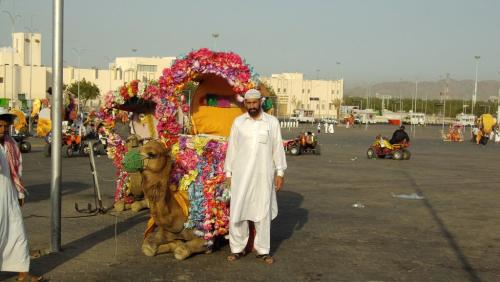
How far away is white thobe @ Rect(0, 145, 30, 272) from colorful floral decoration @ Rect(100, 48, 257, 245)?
7.50 feet

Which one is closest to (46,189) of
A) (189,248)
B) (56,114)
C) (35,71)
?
(56,114)

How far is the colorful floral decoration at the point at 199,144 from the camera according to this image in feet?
27.4

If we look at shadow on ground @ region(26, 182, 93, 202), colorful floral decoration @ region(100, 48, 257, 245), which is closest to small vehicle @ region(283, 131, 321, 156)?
shadow on ground @ region(26, 182, 93, 202)

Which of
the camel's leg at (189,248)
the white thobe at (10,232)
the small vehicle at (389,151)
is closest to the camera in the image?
the white thobe at (10,232)

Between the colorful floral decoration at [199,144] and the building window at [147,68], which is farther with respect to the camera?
the building window at [147,68]

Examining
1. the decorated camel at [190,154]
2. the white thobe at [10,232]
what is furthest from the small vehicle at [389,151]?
the white thobe at [10,232]

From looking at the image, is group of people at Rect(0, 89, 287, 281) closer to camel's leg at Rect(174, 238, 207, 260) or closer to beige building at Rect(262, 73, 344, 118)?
camel's leg at Rect(174, 238, 207, 260)

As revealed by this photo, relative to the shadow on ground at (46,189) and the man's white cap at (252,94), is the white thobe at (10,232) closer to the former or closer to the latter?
the man's white cap at (252,94)

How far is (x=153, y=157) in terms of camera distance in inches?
306

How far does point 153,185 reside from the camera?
7.80 meters

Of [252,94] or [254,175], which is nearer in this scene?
[254,175]

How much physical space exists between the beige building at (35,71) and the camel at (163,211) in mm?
79263

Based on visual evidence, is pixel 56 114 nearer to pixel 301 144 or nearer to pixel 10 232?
pixel 10 232

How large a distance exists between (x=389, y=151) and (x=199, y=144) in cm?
2109
